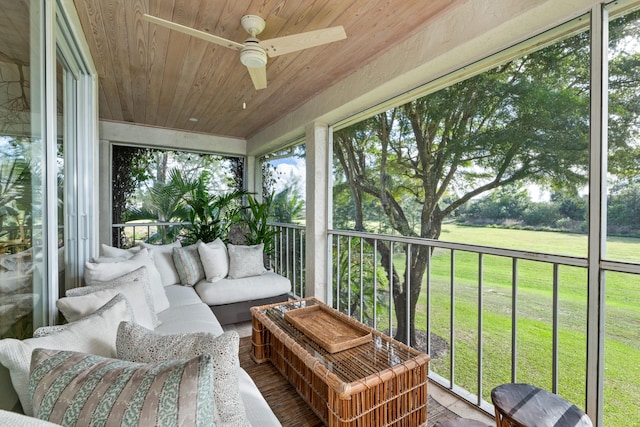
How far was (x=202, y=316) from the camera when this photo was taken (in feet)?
6.45

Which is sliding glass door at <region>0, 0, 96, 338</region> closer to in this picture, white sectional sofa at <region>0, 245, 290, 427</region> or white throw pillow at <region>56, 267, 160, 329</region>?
white throw pillow at <region>56, 267, 160, 329</region>

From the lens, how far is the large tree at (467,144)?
1449mm

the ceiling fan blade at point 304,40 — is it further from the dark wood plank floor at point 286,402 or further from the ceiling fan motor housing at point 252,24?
the dark wood plank floor at point 286,402

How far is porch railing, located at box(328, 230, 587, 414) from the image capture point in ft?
4.85

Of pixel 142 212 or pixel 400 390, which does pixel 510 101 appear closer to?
pixel 400 390

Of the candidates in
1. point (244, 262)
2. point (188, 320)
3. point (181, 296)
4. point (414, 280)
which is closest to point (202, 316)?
point (188, 320)

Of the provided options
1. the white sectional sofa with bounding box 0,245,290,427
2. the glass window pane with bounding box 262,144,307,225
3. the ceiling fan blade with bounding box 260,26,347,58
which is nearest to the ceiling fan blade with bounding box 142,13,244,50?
the ceiling fan blade with bounding box 260,26,347,58

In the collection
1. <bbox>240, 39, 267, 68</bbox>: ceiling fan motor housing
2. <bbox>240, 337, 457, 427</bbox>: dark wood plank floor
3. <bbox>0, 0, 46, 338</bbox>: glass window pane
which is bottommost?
<bbox>240, 337, 457, 427</bbox>: dark wood plank floor

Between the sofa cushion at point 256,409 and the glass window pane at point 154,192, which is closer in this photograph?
the sofa cushion at point 256,409

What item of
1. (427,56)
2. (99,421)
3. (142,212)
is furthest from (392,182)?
(142,212)

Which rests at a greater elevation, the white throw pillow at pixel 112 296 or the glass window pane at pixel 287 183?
the glass window pane at pixel 287 183

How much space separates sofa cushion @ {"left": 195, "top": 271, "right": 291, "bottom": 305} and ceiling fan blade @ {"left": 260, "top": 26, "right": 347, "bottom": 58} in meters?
2.08

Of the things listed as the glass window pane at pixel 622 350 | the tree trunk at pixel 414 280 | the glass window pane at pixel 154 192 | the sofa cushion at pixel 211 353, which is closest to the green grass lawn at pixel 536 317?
the glass window pane at pixel 622 350

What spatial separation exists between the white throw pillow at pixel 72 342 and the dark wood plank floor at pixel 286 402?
3.52ft
